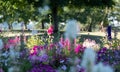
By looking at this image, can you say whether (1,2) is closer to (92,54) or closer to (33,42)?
(33,42)

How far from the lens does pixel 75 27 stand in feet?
4.76

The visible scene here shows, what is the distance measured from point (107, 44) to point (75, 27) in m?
10.3

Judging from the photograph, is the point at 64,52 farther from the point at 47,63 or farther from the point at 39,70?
the point at 39,70

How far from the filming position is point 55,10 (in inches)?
1147

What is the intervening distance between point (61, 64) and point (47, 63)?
1.22 feet

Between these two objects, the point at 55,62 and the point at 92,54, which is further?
the point at 55,62

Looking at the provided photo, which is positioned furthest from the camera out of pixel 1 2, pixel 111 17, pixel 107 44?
pixel 111 17

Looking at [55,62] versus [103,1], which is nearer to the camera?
[55,62]

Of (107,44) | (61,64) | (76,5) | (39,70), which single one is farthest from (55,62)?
(76,5)

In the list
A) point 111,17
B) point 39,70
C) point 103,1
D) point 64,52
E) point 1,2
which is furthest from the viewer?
point 111,17

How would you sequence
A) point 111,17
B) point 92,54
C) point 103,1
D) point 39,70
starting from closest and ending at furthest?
point 92,54 < point 39,70 < point 103,1 < point 111,17

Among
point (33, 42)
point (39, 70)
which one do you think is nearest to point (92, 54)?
point (39, 70)

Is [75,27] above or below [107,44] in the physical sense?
above

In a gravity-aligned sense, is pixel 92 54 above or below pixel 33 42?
above
